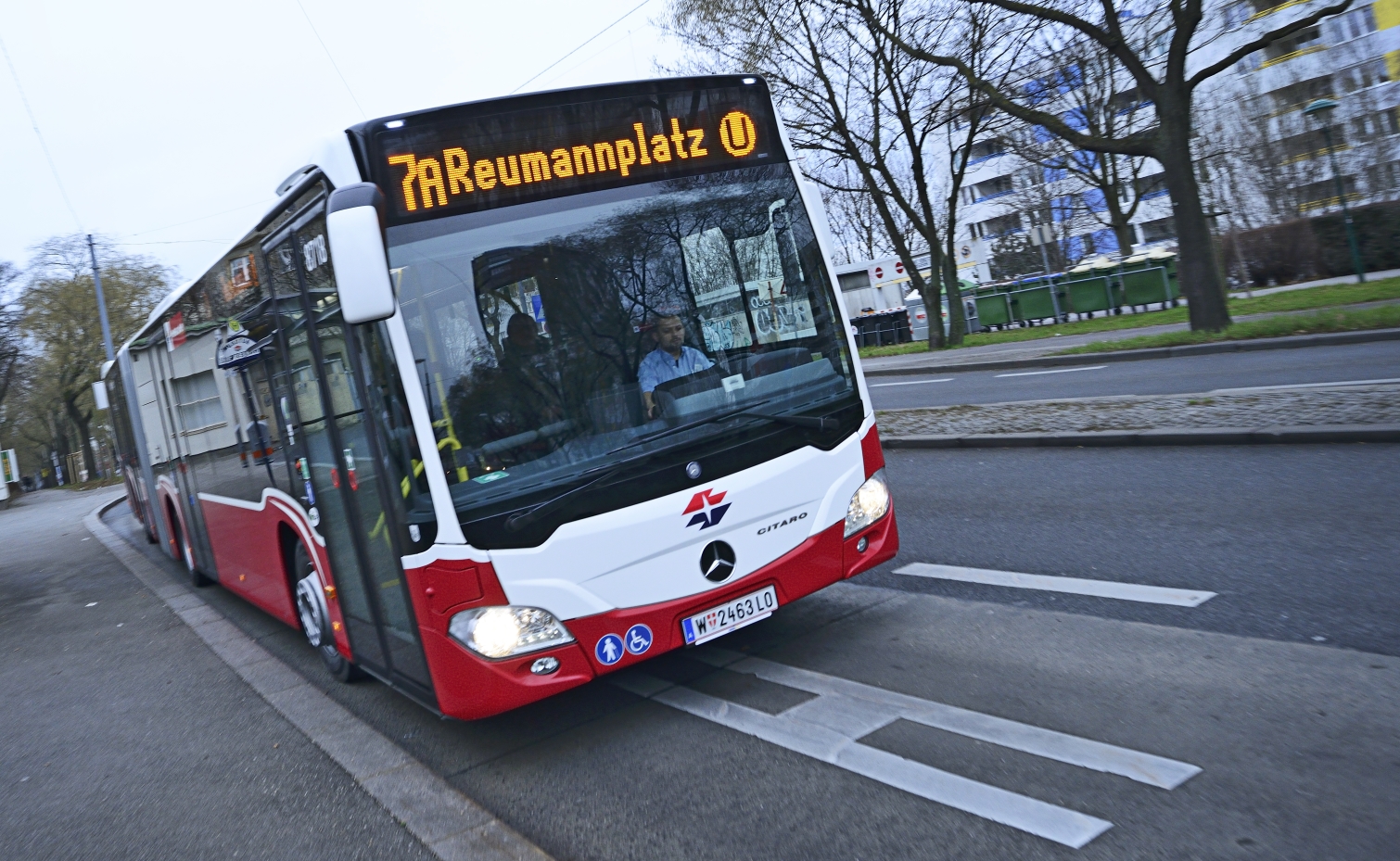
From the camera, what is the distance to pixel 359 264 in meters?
4.37

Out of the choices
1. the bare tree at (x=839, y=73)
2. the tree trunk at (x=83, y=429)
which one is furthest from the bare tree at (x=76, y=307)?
the bare tree at (x=839, y=73)

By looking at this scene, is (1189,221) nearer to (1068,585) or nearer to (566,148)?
(1068,585)

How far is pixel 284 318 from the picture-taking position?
6082 mm

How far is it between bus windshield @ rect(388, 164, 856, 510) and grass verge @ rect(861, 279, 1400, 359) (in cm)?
1753

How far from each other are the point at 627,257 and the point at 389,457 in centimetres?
137

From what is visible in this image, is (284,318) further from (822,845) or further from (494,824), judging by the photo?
(822,845)

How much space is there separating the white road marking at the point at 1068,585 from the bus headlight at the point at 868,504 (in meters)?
1.16

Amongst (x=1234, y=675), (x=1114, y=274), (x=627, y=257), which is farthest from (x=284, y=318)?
(x=1114, y=274)

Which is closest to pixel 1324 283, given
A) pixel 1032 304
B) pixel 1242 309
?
pixel 1242 309

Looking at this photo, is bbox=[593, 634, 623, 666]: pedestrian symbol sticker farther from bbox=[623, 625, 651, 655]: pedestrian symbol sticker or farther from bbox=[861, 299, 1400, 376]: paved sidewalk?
bbox=[861, 299, 1400, 376]: paved sidewalk

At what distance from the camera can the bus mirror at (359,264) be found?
436cm

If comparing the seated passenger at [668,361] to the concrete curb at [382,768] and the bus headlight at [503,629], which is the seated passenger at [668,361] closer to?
the bus headlight at [503,629]

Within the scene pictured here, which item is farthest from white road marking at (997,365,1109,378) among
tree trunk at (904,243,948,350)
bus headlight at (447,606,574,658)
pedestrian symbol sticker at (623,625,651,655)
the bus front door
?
bus headlight at (447,606,574,658)

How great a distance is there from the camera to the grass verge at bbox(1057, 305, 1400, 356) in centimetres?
1556
